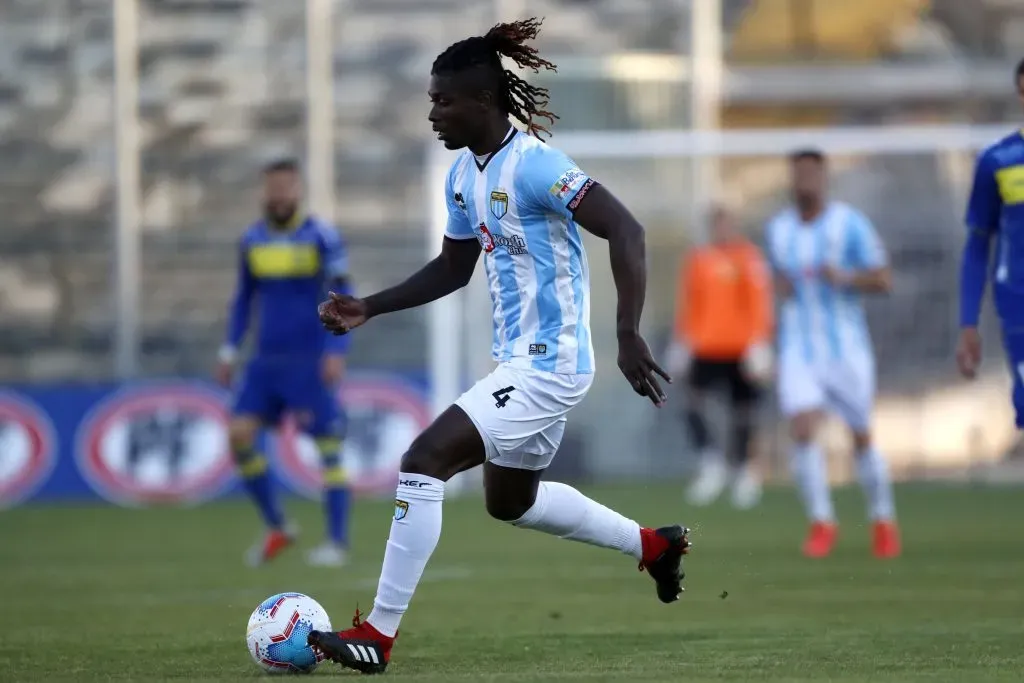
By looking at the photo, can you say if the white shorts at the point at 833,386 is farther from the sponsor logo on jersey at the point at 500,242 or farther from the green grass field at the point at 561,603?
the sponsor logo on jersey at the point at 500,242

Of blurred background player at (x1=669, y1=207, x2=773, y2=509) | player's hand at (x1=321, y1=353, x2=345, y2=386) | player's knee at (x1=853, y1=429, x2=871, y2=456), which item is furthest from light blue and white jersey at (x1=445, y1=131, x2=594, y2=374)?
blurred background player at (x1=669, y1=207, x2=773, y2=509)

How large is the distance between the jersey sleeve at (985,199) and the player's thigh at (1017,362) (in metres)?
0.51

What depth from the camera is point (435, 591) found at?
384 inches

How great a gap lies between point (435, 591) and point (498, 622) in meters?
1.67

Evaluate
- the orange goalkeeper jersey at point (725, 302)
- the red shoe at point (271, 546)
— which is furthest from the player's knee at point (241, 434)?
the orange goalkeeper jersey at point (725, 302)

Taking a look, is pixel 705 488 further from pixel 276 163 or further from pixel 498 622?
pixel 498 622

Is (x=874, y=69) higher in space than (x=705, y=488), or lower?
higher

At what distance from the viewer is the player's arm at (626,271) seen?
19.5 ft

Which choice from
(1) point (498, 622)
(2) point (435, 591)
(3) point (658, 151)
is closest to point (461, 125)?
(1) point (498, 622)

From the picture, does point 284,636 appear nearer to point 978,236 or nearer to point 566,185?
point 566,185

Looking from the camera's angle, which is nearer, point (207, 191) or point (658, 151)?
point (658, 151)

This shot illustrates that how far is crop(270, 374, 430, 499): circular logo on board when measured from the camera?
56.7ft

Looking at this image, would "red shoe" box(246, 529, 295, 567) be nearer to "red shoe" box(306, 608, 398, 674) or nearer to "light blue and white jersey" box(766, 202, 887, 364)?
"light blue and white jersey" box(766, 202, 887, 364)

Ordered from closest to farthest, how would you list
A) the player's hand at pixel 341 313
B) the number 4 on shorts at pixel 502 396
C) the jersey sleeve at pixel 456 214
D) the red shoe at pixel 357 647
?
the red shoe at pixel 357 647 < the number 4 on shorts at pixel 502 396 < the player's hand at pixel 341 313 < the jersey sleeve at pixel 456 214
